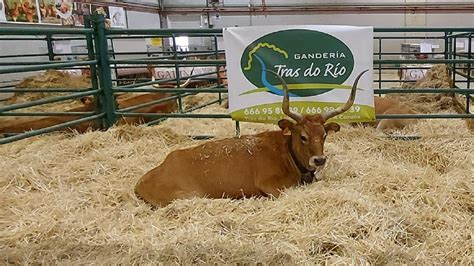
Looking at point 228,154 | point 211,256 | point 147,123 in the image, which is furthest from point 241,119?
point 211,256

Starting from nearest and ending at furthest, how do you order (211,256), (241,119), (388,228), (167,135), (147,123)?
(211,256), (388,228), (241,119), (167,135), (147,123)

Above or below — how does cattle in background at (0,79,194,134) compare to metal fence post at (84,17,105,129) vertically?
below

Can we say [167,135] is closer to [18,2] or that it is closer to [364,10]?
[18,2]

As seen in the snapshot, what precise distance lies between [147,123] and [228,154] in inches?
92.3

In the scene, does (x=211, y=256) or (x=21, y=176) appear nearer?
(x=211, y=256)

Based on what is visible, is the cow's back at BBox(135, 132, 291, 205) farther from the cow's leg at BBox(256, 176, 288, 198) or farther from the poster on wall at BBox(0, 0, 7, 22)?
the poster on wall at BBox(0, 0, 7, 22)

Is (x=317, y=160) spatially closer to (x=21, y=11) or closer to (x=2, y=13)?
(x=2, y=13)

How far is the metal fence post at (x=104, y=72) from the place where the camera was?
4.75 meters

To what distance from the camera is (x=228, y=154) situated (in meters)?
3.30

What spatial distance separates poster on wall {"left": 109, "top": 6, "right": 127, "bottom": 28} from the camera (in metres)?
12.8

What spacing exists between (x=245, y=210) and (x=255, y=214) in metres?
0.11

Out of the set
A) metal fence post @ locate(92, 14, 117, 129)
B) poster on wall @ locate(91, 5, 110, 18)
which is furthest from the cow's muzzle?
poster on wall @ locate(91, 5, 110, 18)

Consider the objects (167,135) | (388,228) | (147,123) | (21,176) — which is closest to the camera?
(388,228)

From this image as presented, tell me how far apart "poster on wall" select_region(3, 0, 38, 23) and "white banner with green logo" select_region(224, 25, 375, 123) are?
252 inches
